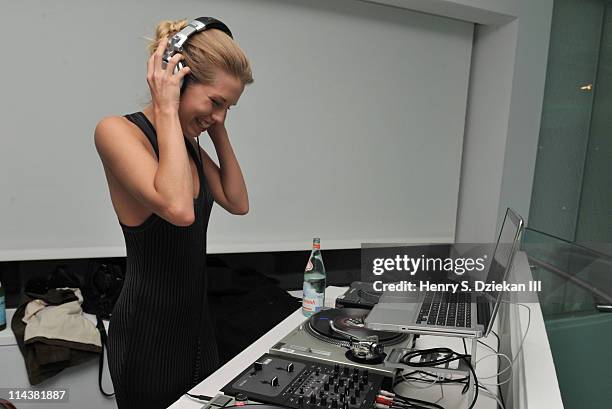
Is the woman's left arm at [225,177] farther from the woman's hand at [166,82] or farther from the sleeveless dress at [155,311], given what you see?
the woman's hand at [166,82]

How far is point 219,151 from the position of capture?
4.48 feet

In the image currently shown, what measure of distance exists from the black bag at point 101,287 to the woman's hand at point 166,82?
1.21 meters

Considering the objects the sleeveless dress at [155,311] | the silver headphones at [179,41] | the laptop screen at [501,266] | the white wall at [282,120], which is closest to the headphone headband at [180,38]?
the silver headphones at [179,41]

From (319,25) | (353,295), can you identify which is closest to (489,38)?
(319,25)

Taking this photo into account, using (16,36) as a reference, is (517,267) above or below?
below

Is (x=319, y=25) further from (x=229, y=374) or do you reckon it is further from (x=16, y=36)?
(x=229, y=374)

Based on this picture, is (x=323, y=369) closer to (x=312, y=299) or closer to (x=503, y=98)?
(x=312, y=299)

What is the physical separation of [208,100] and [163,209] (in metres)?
0.29

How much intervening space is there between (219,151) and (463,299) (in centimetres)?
80

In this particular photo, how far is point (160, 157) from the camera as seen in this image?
3.29 feet

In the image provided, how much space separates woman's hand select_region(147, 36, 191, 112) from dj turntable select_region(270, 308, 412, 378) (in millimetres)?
629

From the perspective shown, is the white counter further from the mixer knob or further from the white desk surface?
the mixer knob

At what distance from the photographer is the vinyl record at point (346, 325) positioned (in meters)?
1.18

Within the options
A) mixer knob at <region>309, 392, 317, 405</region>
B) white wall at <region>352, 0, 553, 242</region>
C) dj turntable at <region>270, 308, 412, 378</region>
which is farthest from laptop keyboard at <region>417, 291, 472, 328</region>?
white wall at <region>352, 0, 553, 242</region>
